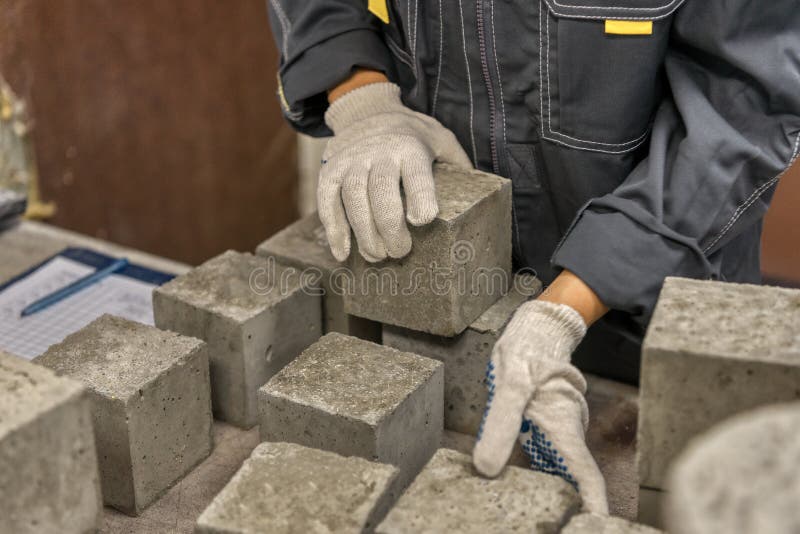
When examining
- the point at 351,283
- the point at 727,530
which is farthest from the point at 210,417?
the point at 727,530

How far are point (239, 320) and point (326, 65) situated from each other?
634mm

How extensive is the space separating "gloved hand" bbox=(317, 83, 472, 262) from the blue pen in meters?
0.74

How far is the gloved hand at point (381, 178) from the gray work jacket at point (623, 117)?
9 cm

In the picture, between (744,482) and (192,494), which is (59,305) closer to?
(192,494)

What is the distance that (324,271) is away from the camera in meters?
1.94

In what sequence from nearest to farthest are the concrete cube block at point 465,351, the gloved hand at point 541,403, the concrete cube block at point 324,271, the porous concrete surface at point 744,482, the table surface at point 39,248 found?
the porous concrete surface at point 744,482 < the gloved hand at point 541,403 < the concrete cube block at point 465,351 < the concrete cube block at point 324,271 < the table surface at point 39,248

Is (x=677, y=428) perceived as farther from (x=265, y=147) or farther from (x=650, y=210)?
(x=265, y=147)

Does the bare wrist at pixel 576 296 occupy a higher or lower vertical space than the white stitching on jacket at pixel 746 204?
lower

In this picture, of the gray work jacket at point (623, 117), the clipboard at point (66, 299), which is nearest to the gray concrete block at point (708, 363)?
the gray work jacket at point (623, 117)

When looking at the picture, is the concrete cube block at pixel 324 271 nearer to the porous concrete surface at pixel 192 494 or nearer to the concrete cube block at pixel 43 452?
the porous concrete surface at pixel 192 494

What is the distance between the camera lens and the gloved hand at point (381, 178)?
5.49 feet

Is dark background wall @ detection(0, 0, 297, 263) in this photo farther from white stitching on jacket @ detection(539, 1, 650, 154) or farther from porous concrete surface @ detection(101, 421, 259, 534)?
white stitching on jacket @ detection(539, 1, 650, 154)

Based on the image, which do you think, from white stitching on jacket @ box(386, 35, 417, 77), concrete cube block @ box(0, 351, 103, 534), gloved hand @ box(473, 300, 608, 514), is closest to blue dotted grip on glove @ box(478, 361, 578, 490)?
gloved hand @ box(473, 300, 608, 514)

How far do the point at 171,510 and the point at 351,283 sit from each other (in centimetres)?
50
